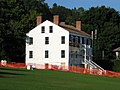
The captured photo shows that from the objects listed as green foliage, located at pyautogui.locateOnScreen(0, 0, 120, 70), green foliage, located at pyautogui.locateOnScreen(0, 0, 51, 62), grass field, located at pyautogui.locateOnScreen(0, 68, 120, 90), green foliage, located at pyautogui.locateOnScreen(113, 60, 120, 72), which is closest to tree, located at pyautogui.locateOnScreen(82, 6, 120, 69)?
green foliage, located at pyautogui.locateOnScreen(0, 0, 120, 70)

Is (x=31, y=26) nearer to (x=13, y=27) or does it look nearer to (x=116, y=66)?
(x=13, y=27)

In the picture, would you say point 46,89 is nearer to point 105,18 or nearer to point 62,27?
point 62,27

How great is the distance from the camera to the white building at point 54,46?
85188 mm

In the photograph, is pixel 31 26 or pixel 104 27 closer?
pixel 31 26

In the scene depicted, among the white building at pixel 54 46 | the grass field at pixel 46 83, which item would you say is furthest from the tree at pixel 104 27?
the grass field at pixel 46 83

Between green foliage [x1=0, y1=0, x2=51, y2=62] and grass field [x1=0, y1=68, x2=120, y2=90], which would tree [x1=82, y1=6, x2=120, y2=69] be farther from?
grass field [x1=0, y1=68, x2=120, y2=90]

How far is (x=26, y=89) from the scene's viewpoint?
28.9 metres

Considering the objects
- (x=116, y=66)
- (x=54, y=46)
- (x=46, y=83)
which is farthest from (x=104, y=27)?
(x=46, y=83)

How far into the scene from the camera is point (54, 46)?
86.4 meters

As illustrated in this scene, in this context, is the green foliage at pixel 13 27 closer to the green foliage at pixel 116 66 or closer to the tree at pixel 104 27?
the green foliage at pixel 116 66

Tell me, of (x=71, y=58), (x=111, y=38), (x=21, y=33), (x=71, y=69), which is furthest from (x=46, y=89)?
(x=111, y=38)

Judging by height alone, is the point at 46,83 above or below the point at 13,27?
below

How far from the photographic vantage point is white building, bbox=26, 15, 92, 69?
279 feet

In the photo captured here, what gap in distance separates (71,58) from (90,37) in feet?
36.2
